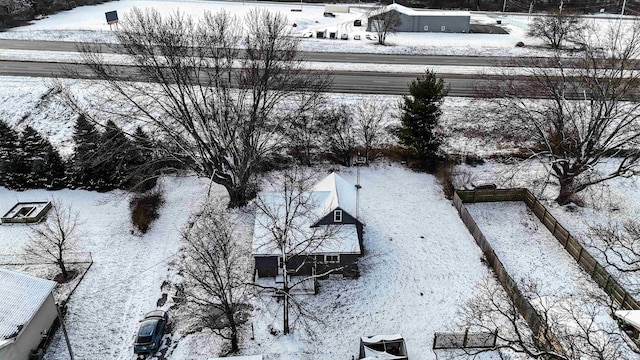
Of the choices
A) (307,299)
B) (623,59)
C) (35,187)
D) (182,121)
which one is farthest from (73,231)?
(623,59)

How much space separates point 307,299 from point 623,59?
22994mm

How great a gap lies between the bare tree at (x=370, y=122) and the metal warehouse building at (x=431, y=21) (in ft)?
89.2

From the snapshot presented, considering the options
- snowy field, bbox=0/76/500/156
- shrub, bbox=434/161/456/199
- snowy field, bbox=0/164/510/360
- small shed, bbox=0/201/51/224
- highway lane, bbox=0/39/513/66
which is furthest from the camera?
highway lane, bbox=0/39/513/66

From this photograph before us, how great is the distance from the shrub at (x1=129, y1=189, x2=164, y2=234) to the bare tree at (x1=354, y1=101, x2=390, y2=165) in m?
16.2

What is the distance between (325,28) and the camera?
6738cm

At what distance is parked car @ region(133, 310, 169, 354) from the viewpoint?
2181 centimetres

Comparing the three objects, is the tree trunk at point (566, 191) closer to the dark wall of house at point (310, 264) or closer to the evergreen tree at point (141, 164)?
the dark wall of house at point (310, 264)

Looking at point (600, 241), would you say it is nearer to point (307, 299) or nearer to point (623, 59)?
point (623, 59)

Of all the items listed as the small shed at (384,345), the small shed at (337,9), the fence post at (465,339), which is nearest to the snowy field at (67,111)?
the fence post at (465,339)

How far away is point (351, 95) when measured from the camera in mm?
45219

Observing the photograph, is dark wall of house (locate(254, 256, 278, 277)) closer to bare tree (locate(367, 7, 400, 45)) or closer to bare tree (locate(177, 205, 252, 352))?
bare tree (locate(177, 205, 252, 352))

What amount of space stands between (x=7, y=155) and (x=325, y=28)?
45.4 m

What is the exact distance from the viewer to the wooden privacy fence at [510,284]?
21.1 metres

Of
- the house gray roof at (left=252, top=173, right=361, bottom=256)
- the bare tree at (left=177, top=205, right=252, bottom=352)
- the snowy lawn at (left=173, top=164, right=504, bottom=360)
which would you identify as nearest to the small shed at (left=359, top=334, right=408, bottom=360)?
the snowy lawn at (left=173, top=164, right=504, bottom=360)
